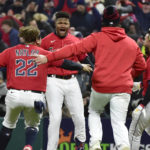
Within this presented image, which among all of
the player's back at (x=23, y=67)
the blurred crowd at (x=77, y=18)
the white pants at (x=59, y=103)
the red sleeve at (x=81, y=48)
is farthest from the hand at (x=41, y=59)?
the blurred crowd at (x=77, y=18)

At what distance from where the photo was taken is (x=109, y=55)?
7543 mm

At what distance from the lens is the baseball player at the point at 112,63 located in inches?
298

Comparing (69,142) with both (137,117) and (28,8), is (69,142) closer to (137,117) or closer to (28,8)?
(137,117)

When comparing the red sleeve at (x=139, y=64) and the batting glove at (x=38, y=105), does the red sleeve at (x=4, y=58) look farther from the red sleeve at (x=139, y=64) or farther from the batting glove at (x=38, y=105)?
the red sleeve at (x=139, y=64)

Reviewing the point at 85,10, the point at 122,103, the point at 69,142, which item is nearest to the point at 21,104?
the point at 122,103

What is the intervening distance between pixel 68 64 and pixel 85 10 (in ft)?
21.3

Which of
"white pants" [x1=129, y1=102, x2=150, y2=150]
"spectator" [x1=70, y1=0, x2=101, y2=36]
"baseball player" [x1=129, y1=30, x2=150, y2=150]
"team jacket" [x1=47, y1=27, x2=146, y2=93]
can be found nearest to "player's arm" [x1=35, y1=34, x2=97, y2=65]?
"team jacket" [x1=47, y1=27, x2=146, y2=93]

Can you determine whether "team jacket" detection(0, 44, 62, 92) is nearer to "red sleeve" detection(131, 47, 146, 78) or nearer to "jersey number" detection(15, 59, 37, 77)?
"jersey number" detection(15, 59, 37, 77)

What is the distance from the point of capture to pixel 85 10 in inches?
568

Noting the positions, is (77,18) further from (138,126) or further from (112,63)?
(112,63)

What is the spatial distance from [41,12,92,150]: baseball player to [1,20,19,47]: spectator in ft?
12.7

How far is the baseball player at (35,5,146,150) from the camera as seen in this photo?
298 inches

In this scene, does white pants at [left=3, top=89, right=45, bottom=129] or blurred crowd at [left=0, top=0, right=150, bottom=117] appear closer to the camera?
white pants at [left=3, top=89, right=45, bottom=129]

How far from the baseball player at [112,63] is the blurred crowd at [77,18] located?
4.05 m
